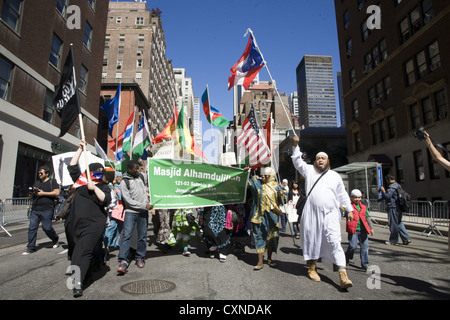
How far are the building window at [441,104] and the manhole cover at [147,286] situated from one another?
64.2 ft

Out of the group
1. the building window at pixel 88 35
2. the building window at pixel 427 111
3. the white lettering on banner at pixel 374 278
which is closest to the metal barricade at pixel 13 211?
the white lettering on banner at pixel 374 278

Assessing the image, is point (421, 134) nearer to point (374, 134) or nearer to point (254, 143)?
point (254, 143)

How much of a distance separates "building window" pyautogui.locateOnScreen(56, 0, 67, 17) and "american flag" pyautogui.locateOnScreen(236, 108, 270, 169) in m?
19.1

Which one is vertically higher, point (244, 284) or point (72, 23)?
point (72, 23)

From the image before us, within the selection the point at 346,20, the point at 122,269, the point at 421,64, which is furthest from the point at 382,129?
the point at 122,269

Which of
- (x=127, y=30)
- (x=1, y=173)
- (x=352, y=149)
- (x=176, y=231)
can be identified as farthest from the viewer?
(x=127, y=30)

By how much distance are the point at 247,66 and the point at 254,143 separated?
2303mm

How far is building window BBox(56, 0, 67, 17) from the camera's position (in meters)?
19.9

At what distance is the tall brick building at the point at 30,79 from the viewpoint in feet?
49.0

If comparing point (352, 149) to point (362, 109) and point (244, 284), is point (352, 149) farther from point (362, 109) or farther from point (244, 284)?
point (244, 284)

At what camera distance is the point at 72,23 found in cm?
2130

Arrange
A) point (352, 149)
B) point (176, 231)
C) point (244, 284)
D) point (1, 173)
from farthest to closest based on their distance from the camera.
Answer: point (352, 149) < point (1, 173) < point (176, 231) < point (244, 284)
